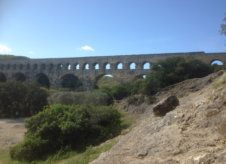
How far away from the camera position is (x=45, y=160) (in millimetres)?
15805

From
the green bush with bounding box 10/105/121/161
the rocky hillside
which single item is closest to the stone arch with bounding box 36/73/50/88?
the green bush with bounding box 10/105/121/161

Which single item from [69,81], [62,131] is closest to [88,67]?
[69,81]

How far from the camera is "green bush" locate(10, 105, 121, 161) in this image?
16.5m

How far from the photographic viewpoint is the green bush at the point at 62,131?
16.5 m

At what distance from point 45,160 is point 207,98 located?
29.2 feet

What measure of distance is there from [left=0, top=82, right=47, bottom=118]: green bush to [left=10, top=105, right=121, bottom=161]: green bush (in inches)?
609

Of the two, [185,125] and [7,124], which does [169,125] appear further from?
[7,124]

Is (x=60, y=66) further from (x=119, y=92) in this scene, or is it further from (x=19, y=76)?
(x=119, y=92)

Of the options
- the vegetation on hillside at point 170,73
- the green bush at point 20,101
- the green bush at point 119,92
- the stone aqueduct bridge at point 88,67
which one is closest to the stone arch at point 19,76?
the stone aqueduct bridge at point 88,67

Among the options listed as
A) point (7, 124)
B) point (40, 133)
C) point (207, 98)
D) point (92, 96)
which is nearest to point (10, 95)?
point (7, 124)

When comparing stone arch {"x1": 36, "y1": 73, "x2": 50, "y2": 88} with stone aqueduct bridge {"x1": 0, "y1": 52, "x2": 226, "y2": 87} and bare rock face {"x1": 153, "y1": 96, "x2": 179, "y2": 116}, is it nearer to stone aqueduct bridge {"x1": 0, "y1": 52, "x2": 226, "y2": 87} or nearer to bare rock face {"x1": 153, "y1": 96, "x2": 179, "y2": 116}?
stone aqueduct bridge {"x1": 0, "y1": 52, "x2": 226, "y2": 87}

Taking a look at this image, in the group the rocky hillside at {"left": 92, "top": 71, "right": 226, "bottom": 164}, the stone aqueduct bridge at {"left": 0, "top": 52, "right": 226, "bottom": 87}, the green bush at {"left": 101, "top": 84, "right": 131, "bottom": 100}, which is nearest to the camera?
the rocky hillside at {"left": 92, "top": 71, "right": 226, "bottom": 164}

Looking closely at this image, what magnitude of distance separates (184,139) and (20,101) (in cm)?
2861

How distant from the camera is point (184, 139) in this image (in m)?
7.71
